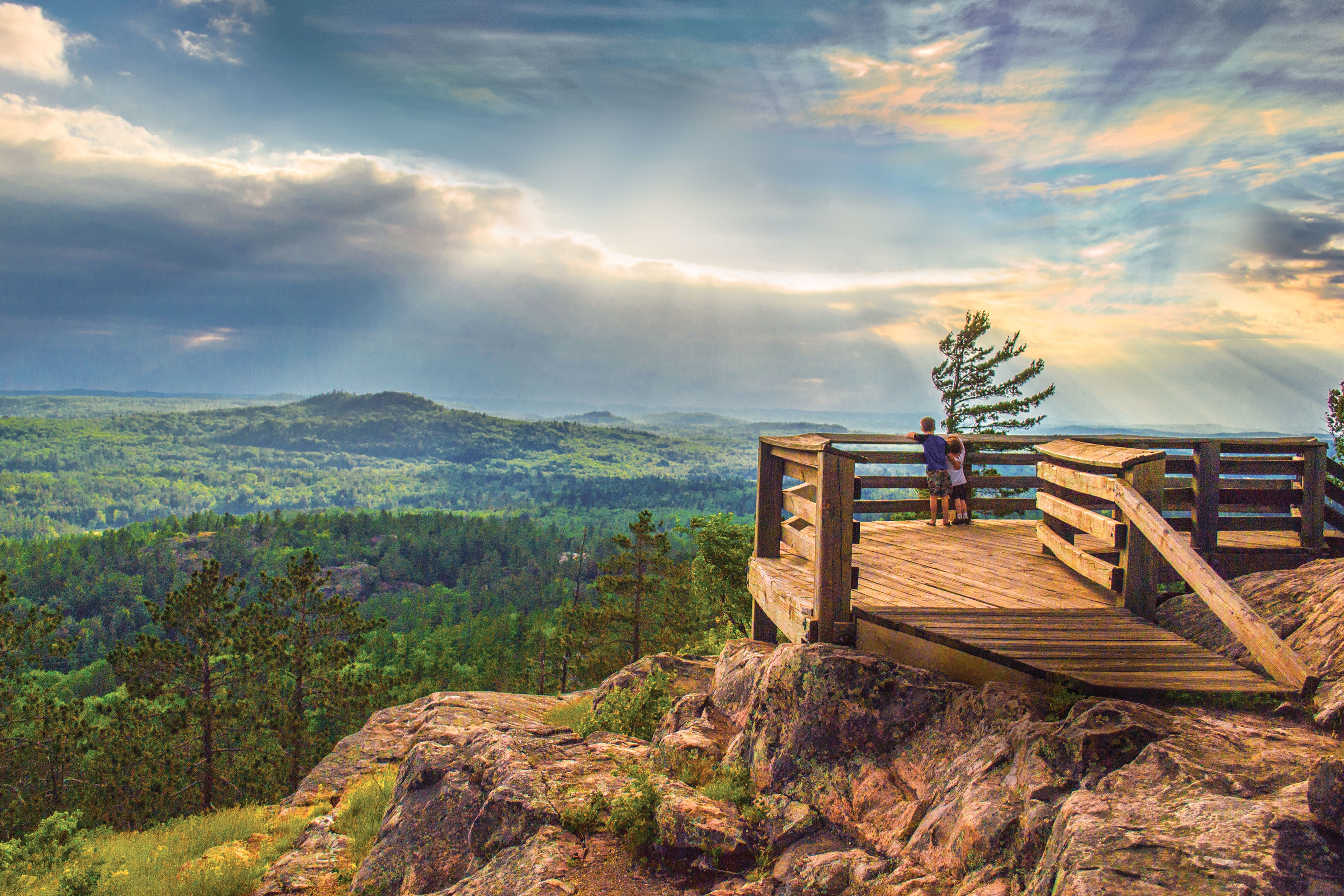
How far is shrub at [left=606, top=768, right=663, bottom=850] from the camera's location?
5.97 meters

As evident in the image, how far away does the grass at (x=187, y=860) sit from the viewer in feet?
29.7

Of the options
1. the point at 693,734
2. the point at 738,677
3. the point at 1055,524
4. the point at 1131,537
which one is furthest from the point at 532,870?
the point at 1055,524

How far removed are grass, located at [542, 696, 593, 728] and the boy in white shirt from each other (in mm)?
7620

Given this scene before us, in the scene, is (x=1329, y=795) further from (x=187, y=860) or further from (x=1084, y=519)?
(x=187, y=860)

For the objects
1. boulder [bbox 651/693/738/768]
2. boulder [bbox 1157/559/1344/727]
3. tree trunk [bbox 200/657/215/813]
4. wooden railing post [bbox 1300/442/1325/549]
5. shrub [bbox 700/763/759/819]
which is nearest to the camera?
boulder [bbox 1157/559/1344/727]

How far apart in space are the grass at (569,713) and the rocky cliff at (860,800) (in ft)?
14.0

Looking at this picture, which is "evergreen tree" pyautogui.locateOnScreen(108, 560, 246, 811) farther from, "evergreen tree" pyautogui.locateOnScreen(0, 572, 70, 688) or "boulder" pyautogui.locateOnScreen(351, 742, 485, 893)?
"boulder" pyautogui.locateOnScreen(351, 742, 485, 893)

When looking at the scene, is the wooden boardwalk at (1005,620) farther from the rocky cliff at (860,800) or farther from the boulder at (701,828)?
the boulder at (701,828)

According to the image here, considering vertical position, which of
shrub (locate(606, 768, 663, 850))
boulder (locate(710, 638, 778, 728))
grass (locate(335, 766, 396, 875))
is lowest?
grass (locate(335, 766, 396, 875))

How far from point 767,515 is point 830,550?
9.02 feet

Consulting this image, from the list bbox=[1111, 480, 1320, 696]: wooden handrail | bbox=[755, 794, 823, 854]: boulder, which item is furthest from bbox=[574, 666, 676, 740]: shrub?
bbox=[1111, 480, 1320, 696]: wooden handrail

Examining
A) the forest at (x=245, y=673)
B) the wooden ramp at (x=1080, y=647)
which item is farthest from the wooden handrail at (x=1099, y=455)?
the forest at (x=245, y=673)

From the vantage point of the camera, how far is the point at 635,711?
33.7 ft

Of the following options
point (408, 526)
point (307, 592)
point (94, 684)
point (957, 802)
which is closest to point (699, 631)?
point (307, 592)
